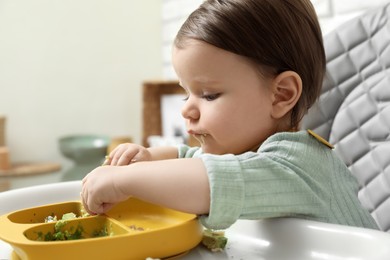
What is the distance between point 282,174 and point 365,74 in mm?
511

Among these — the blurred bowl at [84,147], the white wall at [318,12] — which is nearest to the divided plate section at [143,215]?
the white wall at [318,12]

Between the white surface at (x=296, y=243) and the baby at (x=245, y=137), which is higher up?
the baby at (x=245, y=137)

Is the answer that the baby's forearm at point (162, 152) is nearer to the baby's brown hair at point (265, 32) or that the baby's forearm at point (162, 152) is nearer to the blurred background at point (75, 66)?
the baby's brown hair at point (265, 32)

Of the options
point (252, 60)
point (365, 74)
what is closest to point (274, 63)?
point (252, 60)

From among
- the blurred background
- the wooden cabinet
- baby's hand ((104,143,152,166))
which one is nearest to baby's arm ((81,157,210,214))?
baby's hand ((104,143,152,166))

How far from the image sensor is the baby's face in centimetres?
74

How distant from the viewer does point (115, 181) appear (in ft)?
2.10

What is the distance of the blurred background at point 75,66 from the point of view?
9.10 ft

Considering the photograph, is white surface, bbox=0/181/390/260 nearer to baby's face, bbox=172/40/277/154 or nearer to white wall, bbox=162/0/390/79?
baby's face, bbox=172/40/277/154

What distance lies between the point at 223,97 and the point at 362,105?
1.43ft

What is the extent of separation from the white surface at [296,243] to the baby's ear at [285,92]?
18 centimetres

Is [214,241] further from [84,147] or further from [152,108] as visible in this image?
[84,147]

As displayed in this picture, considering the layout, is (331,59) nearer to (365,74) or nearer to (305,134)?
(365,74)

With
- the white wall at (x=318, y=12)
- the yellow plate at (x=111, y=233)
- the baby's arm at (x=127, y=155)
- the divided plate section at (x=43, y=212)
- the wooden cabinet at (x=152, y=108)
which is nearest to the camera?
the yellow plate at (x=111, y=233)
